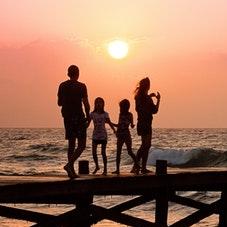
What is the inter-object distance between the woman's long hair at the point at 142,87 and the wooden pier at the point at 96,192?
5.79 feet

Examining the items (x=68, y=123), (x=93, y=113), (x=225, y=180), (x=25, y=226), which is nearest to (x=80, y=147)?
(x=68, y=123)

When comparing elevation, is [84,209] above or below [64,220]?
above

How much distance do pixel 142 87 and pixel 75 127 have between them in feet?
7.33

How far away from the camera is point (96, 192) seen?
34.3 feet

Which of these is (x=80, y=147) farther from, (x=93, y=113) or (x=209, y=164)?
(x=209, y=164)

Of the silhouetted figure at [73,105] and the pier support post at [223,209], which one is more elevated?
the silhouetted figure at [73,105]

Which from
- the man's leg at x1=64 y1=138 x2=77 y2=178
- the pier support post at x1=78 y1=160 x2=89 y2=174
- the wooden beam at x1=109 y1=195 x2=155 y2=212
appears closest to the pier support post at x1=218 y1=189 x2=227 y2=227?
the wooden beam at x1=109 y1=195 x2=155 y2=212

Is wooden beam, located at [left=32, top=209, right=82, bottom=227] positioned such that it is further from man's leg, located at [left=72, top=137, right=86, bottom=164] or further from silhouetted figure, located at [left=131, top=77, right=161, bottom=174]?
silhouetted figure, located at [left=131, top=77, right=161, bottom=174]

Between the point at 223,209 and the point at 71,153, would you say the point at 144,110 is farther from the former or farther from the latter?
the point at 223,209

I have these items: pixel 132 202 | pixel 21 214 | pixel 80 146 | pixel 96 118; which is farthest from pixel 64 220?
pixel 96 118

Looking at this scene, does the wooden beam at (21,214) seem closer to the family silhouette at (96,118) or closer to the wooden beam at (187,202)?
the family silhouette at (96,118)

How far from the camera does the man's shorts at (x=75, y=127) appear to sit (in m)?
10.7

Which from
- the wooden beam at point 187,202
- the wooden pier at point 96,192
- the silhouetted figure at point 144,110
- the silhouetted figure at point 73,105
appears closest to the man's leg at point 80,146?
the silhouetted figure at point 73,105

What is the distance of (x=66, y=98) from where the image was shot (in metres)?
10.6
